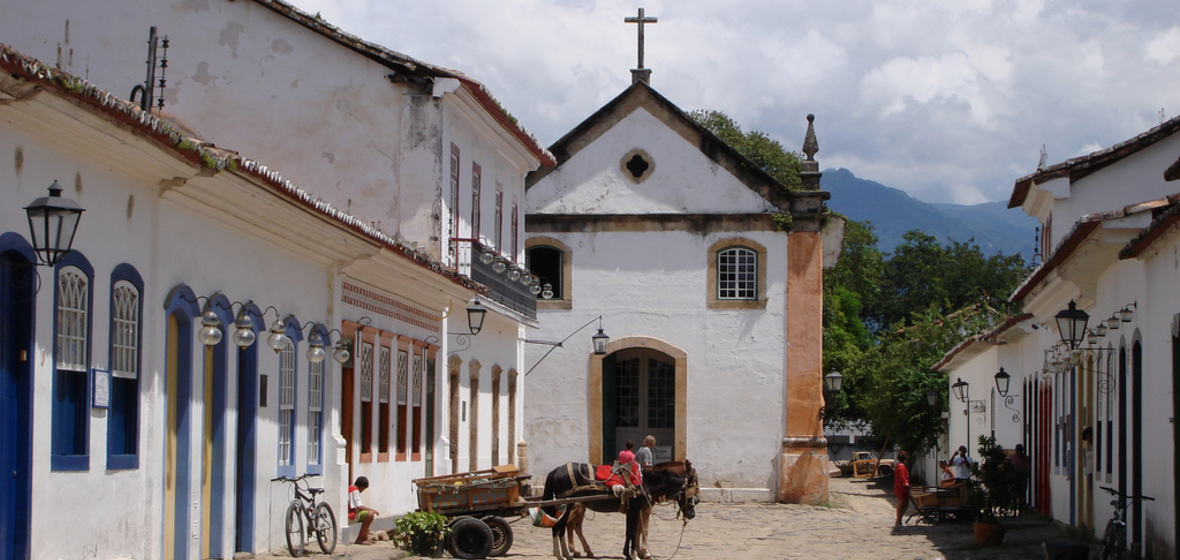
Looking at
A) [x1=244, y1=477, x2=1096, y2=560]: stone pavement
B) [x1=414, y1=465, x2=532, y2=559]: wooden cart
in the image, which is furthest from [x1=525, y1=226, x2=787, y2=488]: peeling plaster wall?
[x1=414, y1=465, x2=532, y2=559]: wooden cart

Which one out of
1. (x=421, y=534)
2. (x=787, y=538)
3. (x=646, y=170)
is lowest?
(x=787, y=538)

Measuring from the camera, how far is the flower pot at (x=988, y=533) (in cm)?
1892

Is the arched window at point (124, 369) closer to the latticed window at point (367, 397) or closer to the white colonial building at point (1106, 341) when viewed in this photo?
the latticed window at point (367, 397)

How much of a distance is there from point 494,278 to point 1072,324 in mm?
9772

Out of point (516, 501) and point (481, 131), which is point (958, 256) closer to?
point (481, 131)

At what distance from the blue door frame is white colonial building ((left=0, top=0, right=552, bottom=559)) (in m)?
0.02

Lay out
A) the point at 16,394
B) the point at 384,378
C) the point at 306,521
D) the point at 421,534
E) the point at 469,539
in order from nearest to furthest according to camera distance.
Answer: the point at 16,394
the point at 306,521
the point at 421,534
the point at 469,539
the point at 384,378

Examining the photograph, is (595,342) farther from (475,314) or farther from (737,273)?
(475,314)

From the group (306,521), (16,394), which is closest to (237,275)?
(306,521)

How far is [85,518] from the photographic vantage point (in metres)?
9.76

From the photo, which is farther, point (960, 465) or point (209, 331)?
point (960, 465)

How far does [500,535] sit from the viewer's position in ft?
53.9

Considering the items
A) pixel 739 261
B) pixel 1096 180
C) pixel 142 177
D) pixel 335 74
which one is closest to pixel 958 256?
pixel 739 261

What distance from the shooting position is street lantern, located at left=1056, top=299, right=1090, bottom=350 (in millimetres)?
16219
